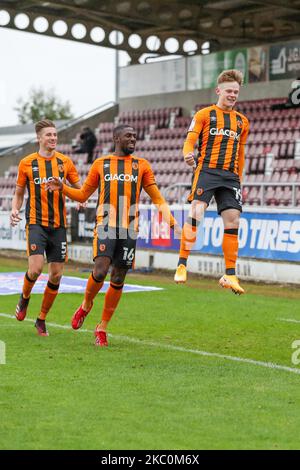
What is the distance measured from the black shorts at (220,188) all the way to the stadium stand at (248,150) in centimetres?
810

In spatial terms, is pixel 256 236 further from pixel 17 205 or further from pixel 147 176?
pixel 147 176

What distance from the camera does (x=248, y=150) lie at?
24.5 meters

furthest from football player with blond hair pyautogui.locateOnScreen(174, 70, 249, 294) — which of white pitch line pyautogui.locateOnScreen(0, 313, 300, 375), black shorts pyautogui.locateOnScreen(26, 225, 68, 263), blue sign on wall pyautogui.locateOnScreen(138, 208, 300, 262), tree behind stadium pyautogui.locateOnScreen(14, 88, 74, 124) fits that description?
tree behind stadium pyautogui.locateOnScreen(14, 88, 74, 124)

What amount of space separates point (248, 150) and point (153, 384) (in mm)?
17452

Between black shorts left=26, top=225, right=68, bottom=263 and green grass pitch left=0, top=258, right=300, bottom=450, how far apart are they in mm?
853

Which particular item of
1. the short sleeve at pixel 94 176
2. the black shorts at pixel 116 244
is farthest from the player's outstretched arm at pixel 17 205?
the black shorts at pixel 116 244

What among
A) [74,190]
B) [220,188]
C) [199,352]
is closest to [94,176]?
[74,190]

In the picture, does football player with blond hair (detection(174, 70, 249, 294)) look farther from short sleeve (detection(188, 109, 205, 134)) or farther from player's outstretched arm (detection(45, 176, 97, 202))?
player's outstretched arm (detection(45, 176, 97, 202))

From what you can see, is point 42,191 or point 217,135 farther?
point 42,191

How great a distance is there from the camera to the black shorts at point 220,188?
9320mm

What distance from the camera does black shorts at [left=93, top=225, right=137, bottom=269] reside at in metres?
9.16

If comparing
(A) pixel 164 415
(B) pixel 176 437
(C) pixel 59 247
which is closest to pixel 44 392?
(A) pixel 164 415
